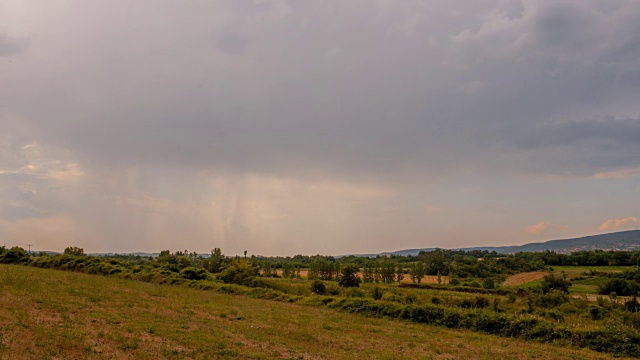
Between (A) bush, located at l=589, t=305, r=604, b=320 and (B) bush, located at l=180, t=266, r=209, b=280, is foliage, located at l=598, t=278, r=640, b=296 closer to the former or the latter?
(A) bush, located at l=589, t=305, r=604, b=320

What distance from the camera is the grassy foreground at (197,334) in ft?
44.4

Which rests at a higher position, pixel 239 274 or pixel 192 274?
pixel 192 274

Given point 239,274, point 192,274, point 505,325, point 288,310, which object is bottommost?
point 505,325

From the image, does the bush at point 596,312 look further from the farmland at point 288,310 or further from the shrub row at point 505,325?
the shrub row at point 505,325

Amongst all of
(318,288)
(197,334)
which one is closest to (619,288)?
(318,288)

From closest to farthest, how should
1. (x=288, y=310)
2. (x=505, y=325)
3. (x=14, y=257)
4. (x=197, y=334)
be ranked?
(x=197, y=334), (x=505, y=325), (x=288, y=310), (x=14, y=257)

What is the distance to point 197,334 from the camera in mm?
16797

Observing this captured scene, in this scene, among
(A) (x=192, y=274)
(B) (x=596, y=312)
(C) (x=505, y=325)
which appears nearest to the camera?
(C) (x=505, y=325)

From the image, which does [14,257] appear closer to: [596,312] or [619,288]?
[596,312]

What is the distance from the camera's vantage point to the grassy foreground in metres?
13.5

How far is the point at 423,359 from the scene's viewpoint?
15.8 m

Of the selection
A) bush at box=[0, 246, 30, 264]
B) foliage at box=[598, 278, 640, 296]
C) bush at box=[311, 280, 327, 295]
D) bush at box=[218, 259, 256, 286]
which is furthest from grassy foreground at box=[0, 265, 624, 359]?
foliage at box=[598, 278, 640, 296]

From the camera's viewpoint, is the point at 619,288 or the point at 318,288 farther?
the point at 619,288

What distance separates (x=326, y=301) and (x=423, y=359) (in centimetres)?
1800
